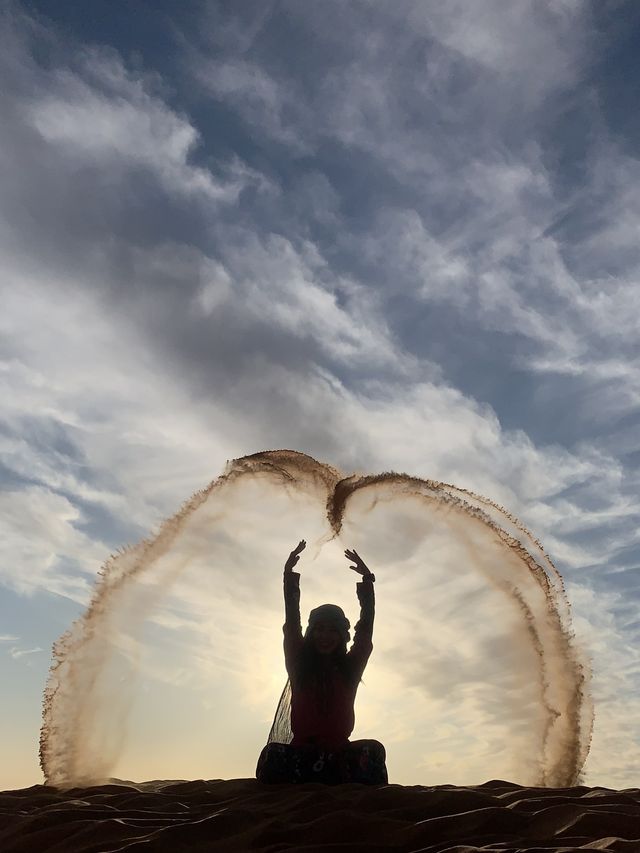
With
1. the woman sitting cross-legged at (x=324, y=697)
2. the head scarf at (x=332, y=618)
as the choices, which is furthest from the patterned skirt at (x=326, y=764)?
the head scarf at (x=332, y=618)

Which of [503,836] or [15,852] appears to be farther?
[15,852]

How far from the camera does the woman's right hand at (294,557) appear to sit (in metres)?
9.94

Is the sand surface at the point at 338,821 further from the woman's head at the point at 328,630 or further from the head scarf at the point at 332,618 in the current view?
the head scarf at the point at 332,618

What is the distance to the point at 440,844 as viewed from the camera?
219 inches

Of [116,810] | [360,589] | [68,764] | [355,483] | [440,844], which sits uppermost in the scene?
[355,483]

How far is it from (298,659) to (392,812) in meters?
3.03

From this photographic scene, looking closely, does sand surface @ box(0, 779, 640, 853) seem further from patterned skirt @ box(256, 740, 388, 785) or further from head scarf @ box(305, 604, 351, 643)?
head scarf @ box(305, 604, 351, 643)

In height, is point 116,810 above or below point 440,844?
above

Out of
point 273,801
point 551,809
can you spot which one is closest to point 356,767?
point 273,801

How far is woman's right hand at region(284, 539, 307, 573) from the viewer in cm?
994

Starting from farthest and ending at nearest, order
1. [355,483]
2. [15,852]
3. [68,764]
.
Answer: [355,483] < [68,764] < [15,852]

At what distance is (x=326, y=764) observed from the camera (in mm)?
8469

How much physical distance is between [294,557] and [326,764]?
2.69 m

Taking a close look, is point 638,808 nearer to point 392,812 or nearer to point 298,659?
point 392,812
